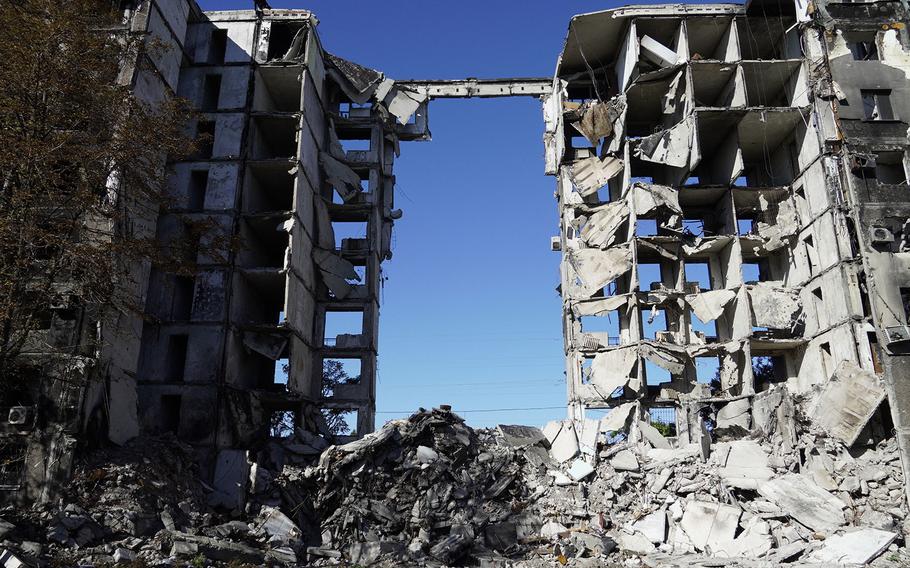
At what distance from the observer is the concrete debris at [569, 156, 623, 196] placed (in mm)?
33812

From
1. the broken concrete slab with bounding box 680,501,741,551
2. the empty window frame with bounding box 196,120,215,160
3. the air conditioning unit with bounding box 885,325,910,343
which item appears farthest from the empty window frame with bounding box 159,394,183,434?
the air conditioning unit with bounding box 885,325,910,343

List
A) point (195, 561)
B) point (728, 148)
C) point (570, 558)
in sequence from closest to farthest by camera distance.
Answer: point (195, 561) < point (570, 558) < point (728, 148)

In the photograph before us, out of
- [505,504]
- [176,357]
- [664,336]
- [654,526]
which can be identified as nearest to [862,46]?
[664,336]

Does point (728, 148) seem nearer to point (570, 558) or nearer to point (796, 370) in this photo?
point (796, 370)

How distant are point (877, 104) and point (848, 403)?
45.1 feet

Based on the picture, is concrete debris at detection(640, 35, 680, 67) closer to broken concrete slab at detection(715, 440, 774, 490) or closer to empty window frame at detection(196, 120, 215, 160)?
broken concrete slab at detection(715, 440, 774, 490)

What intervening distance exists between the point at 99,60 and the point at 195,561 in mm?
13920

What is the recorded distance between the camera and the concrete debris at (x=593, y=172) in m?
33.8

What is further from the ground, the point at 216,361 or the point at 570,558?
the point at 216,361

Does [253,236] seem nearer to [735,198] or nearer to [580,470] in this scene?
[580,470]

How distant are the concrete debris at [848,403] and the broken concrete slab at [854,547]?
5.66 metres

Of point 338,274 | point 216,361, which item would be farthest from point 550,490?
point 338,274

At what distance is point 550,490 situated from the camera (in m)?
22.7

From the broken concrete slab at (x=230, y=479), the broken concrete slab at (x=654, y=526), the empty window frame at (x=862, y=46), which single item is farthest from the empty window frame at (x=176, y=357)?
the empty window frame at (x=862, y=46)
